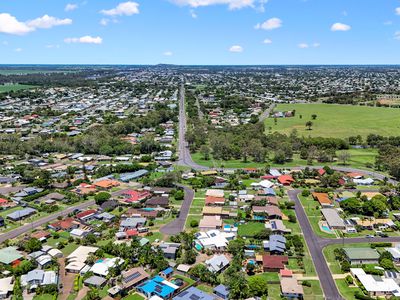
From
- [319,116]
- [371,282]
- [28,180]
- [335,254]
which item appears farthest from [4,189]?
[319,116]

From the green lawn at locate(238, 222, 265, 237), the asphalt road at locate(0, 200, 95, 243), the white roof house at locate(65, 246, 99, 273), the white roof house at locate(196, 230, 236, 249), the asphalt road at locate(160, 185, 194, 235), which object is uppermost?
the white roof house at locate(196, 230, 236, 249)

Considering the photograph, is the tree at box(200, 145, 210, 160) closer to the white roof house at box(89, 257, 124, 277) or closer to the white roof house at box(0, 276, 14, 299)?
the white roof house at box(89, 257, 124, 277)

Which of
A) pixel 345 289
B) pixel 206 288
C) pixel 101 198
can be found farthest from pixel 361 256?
pixel 101 198

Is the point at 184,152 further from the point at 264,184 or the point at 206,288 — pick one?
the point at 206,288

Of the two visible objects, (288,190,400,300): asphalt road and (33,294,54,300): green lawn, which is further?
(288,190,400,300): asphalt road

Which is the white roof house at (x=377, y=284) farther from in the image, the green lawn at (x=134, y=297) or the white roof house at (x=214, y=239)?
the green lawn at (x=134, y=297)

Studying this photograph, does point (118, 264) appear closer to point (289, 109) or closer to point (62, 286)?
point (62, 286)

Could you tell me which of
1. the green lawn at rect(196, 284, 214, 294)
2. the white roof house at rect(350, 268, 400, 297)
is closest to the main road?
the white roof house at rect(350, 268, 400, 297)
